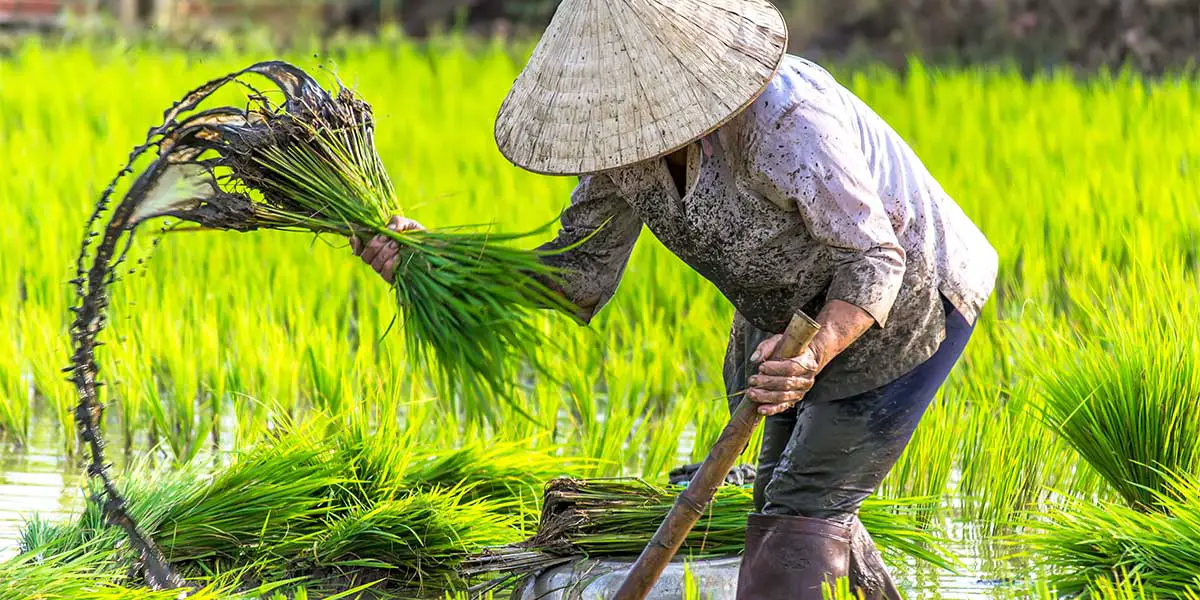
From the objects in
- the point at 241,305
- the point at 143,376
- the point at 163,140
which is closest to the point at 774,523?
the point at 163,140

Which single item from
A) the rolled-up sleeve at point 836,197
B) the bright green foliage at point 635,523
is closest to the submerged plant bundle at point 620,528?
the bright green foliage at point 635,523

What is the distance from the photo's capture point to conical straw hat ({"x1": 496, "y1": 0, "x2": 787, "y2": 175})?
2.21 metres

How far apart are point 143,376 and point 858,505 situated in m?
2.00

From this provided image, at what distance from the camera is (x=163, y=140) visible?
100 inches

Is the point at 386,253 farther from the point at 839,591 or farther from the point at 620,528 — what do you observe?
the point at 839,591

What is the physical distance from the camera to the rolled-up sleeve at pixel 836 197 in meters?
2.25

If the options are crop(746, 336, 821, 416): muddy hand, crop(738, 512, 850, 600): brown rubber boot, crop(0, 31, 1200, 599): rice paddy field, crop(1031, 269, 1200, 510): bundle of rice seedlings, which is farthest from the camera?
crop(1031, 269, 1200, 510): bundle of rice seedlings

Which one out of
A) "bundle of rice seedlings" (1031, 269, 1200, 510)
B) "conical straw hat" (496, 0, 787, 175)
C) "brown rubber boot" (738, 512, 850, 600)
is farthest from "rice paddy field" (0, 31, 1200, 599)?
"conical straw hat" (496, 0, 787, 175)

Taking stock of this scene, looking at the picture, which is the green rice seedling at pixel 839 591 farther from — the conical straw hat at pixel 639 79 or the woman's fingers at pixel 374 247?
the woman's fingers at pixel 374 247

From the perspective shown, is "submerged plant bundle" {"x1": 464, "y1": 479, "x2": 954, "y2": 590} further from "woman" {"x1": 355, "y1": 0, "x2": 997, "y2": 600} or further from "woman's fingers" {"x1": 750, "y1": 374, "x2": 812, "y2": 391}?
"woman's fingers" {"x1": 750, "y1": 374, "x2": 812, "y2": 391}

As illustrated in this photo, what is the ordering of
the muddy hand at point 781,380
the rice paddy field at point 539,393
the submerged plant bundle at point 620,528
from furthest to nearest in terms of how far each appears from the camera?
1. the rice paddy field at point 539,393
2. the submerged plant bundle at point 620,528
3. the muddy hand at point 781,380

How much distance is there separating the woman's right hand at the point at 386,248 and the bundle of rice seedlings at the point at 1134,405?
131 cm

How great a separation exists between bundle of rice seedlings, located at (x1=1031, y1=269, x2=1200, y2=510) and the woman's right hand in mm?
1315

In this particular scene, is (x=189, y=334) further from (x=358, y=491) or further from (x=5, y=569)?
(x=5, y=569)
